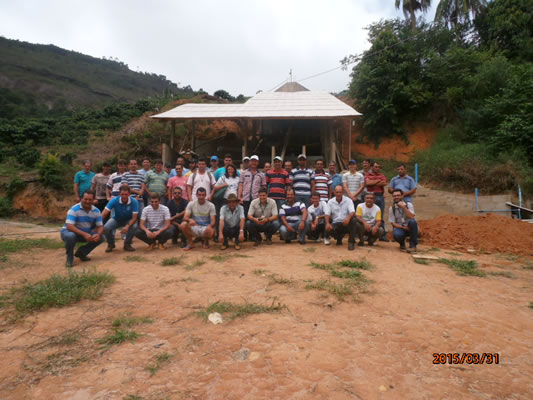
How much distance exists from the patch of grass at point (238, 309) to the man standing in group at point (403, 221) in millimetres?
3631

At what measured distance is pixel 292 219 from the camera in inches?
225

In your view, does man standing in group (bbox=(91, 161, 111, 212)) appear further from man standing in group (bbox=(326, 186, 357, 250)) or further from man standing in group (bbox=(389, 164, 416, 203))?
man standing in group (bbox=(389, 164, 416, 203))

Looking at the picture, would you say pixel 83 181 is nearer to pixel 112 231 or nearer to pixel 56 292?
pixel 112 231

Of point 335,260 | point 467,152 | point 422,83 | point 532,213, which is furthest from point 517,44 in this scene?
point 335,260

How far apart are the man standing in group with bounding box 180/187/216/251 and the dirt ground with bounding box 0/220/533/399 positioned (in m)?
1.52

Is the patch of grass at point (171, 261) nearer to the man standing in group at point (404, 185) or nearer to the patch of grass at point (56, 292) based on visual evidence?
the patch of grass at point (56, 292)

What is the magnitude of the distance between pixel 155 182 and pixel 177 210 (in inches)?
39.4

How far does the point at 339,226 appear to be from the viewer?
5.48 metres

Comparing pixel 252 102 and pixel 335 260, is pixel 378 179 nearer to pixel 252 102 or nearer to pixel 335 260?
pixel 335 260

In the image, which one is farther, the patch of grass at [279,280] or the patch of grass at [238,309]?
the patch of grass at [279,280]

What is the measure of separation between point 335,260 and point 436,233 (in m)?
4.08

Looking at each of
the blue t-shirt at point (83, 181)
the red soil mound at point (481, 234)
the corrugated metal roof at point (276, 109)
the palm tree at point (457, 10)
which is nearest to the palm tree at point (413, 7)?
the palm tree at point (457, 10)

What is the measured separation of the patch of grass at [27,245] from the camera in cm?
535

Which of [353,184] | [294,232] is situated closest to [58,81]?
[294,232]
